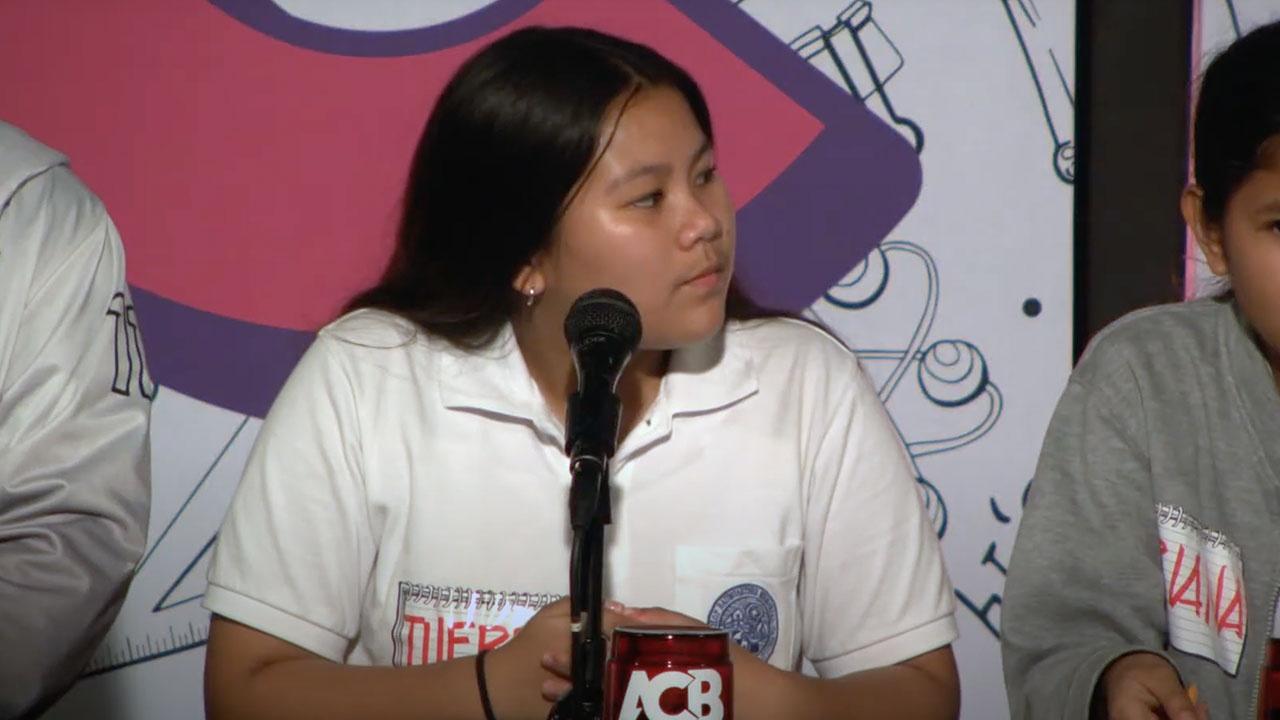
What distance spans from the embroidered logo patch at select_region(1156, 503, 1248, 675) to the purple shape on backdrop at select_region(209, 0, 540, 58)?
1.39 meters

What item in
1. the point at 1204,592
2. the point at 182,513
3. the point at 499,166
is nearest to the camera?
the point at 1204,592

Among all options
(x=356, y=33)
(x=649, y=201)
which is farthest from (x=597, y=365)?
(x=356, y=33)

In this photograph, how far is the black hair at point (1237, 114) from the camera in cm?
166

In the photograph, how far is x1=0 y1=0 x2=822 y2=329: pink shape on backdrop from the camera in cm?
233

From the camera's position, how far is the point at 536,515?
190 cm

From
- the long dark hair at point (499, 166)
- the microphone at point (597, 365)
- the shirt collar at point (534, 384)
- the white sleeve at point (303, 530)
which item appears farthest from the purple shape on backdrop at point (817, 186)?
the microphone at point (597, 365)

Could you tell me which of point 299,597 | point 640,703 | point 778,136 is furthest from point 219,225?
point 640,703

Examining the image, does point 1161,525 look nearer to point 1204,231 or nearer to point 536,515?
point 1204,231

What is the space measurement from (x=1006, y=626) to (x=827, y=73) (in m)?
1.09

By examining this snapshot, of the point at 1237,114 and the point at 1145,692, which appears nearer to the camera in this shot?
the point at 1145,692

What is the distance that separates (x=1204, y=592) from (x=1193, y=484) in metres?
0.14

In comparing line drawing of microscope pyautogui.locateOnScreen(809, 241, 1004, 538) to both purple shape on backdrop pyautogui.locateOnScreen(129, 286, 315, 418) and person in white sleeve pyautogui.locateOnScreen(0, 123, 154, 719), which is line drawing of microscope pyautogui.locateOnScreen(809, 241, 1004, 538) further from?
person in white sleeve pyautogui.locateOnScreen(0, 123, 154, 719)

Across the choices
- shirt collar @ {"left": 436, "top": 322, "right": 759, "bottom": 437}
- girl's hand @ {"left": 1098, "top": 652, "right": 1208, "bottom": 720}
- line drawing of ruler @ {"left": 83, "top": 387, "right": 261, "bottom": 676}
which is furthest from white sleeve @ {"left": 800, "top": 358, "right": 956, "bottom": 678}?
line drawing of ruler @ {"left": 83, "top": 387, "right": 261, "bottom": 676}

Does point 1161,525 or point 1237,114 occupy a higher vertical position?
point 1237,114
